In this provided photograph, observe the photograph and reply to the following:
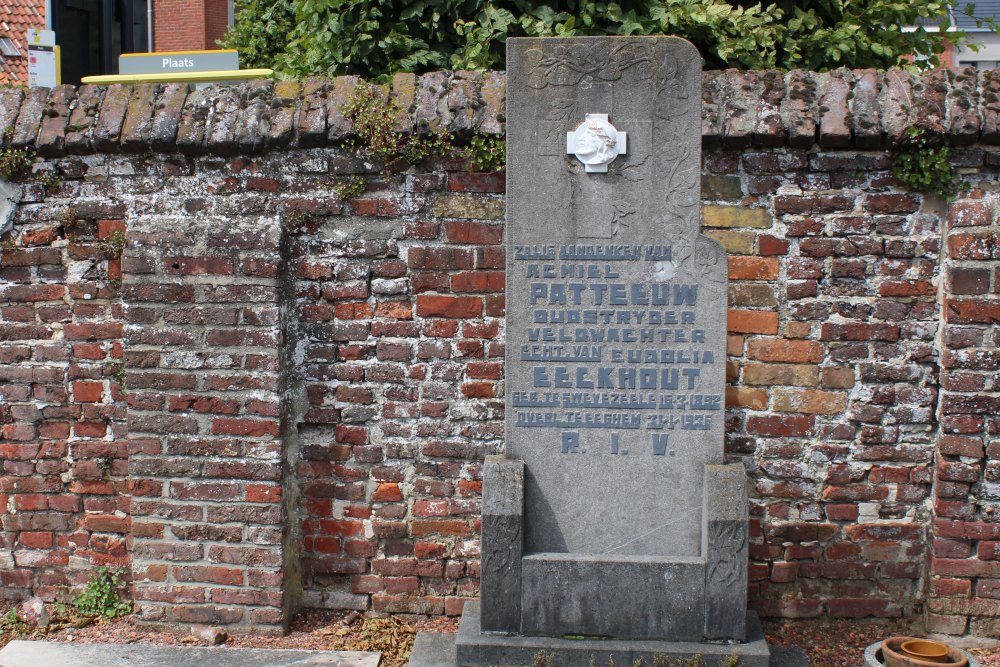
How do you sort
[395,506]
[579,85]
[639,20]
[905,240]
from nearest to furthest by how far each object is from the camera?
1. [579,85]
2. [905,240]
3. [395,506]
4. [639,20]

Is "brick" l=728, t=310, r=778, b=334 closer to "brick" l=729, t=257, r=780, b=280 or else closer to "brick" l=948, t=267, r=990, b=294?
"brick" l=729, t=257, r=780, b=280

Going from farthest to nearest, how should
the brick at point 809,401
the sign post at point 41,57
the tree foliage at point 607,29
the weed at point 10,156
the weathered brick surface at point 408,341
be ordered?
the sign post at point 41,57 → the tree foliage at point 607,29 → the weed at point 10,156 → the brick at point 809,401 → the weathered brick surface at point 408,341

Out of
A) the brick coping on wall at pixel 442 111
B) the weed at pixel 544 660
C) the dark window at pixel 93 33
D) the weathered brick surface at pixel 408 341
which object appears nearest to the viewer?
the weed at pixel 544 660

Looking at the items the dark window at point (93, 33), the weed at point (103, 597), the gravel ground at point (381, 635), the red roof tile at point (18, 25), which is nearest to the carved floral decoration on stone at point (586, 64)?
the gravel ground at point (381, 635)

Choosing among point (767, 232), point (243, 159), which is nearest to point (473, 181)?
point (243, 159)

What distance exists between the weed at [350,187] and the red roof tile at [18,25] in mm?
14603

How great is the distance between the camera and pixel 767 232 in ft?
11.5

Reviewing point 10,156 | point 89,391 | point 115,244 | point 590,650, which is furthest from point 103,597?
point 590,650

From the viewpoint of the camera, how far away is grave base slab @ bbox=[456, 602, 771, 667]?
301 cm

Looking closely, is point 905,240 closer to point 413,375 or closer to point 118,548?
point 413,375

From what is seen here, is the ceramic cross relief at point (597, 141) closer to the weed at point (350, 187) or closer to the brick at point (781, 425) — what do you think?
the weed at point (350, 187)

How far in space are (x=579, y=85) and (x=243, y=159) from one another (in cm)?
143

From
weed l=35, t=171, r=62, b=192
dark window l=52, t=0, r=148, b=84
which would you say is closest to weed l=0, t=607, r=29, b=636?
weed l=35, t=171, r=62, b=192

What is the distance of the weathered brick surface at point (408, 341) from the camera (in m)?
3.46
